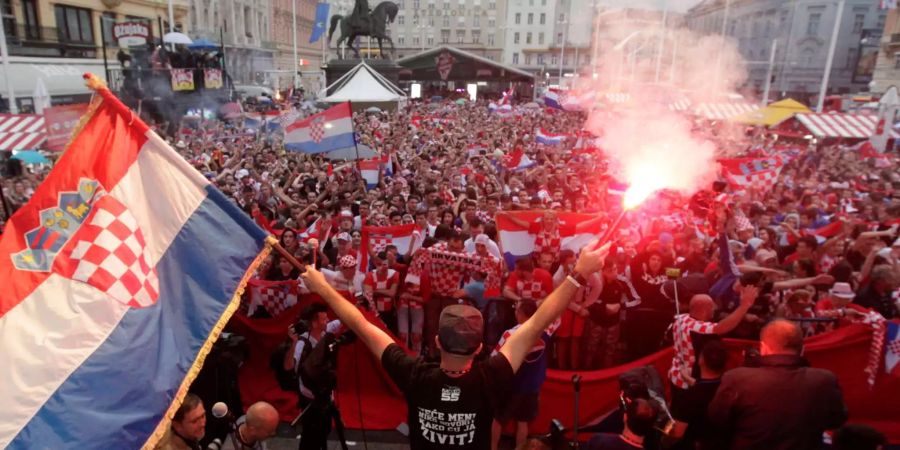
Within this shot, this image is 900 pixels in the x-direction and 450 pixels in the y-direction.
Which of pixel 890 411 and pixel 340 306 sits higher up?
pixel 340 306

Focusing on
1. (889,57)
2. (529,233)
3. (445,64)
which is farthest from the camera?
(445,64)

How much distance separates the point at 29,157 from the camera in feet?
48.2

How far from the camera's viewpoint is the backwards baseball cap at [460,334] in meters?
2.55

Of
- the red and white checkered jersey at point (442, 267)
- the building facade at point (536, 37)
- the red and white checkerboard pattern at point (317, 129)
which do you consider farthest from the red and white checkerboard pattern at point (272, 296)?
the building facade at point (536, 37)

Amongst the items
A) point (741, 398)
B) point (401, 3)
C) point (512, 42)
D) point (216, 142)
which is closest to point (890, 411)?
point (741, 398)

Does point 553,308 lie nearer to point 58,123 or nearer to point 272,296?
point 272,296

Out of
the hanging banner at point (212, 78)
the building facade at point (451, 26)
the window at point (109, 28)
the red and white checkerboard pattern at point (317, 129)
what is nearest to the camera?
the red and white checkerboard pattern at point (317, 129)

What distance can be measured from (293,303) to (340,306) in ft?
13.2

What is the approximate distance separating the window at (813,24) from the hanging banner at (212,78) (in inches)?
1811

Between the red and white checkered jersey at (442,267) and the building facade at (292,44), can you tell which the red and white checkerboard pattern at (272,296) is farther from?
the building facade at (292,44)

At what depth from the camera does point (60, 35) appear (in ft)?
119

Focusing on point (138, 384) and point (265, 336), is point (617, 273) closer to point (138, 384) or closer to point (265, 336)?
point (265, 336)

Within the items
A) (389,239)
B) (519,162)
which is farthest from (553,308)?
(519,162)

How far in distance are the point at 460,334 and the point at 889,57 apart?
56036mm
